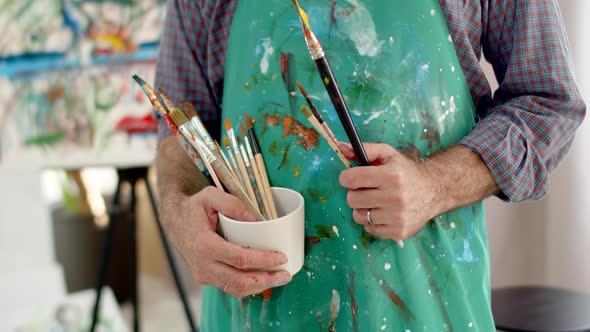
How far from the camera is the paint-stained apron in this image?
2.15 feet

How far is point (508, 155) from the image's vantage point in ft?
2.10

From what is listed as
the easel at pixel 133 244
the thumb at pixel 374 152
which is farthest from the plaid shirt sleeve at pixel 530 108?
the easel at pixel 133 244

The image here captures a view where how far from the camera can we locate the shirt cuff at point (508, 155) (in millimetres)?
643

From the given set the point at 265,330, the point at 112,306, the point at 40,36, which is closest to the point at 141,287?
the point at 112,306

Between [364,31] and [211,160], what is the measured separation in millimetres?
215

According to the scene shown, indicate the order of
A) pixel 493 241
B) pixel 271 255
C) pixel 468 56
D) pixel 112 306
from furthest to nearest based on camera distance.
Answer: pixel 112 306, pixel 493 241, pixel 468 56, pixel 271 255

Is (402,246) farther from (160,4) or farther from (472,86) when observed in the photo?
(160,4)

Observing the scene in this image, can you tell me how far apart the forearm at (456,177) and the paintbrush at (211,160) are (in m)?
0.18

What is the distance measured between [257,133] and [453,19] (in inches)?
10.1

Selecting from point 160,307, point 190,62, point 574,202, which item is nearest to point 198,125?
point 190,62

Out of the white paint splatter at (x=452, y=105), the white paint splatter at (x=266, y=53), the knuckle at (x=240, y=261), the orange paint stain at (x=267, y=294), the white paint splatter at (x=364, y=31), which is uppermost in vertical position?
the white paint splatter at (x=364, y=31)

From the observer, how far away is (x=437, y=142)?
677mm

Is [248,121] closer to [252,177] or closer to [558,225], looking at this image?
[252,177]

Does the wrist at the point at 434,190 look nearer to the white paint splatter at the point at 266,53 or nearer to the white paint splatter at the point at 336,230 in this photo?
the white paint splatter at the point at 336,230
